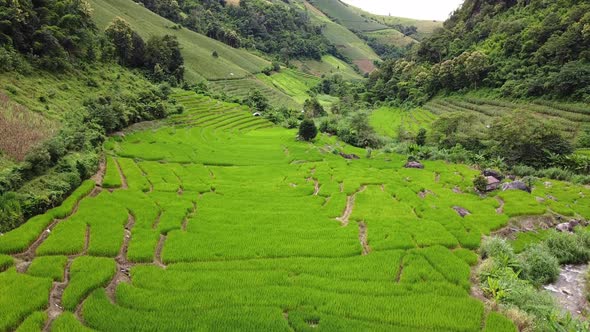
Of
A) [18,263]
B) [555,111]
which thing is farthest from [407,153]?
[18,263]

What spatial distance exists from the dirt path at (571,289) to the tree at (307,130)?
39459 millimetres

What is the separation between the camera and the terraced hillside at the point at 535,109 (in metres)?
55.4

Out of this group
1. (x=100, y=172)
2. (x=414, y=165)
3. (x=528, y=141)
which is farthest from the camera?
(x=528, y=141)

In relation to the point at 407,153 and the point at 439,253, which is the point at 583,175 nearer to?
the point at 407,153

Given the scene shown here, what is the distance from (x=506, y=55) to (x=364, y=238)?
268 ft

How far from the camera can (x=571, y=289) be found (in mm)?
19781

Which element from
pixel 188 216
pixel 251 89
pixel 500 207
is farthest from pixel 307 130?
pixel 251 89

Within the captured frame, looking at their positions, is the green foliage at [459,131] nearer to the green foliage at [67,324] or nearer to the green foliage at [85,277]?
the green foliage at [85,277]

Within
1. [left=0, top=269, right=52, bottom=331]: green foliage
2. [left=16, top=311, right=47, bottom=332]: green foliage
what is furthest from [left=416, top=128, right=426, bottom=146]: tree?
[left=16, top=311, right=47, bottom=332]: green foliage

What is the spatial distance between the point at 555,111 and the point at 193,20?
439 feet

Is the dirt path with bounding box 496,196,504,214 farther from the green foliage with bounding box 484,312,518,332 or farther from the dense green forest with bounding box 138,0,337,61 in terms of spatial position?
the dense green forest with bounding box 138,0,337,61

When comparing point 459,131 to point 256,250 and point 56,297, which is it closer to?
point 256,250

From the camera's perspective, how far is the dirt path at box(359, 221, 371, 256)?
22.9m

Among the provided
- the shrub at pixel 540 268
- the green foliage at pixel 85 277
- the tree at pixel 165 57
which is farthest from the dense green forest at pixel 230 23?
the shrub at pixel 540 268
